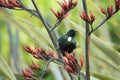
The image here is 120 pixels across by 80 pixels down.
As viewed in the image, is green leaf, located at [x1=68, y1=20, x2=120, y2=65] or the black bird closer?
the black bird

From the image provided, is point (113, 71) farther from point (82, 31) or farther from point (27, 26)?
point (27, 26)

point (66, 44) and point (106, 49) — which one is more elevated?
point (66, 44)

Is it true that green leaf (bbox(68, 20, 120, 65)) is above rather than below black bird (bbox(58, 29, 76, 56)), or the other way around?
below

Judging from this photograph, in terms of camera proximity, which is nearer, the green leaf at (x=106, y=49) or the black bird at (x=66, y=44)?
the black bird at (x=66, y=44)

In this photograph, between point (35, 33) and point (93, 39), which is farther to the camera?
point (35, 33)

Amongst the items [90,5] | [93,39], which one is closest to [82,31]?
[93,39]

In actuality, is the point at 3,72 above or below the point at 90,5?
above

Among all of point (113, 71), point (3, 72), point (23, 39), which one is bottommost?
point (23, 39)

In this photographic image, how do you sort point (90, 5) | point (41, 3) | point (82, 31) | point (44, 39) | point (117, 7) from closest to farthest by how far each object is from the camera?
1. point (117, 7)
2. point (82, 31)
3. point (44, 39)
4. point (90, 5)
5. point (41, 3)

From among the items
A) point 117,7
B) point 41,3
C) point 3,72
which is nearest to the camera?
point 117,7

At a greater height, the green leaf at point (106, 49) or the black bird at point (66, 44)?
the black bird at point (66, 44)

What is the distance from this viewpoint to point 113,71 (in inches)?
63.7

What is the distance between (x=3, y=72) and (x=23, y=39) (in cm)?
260

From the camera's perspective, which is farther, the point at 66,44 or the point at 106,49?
the point at 106,49
